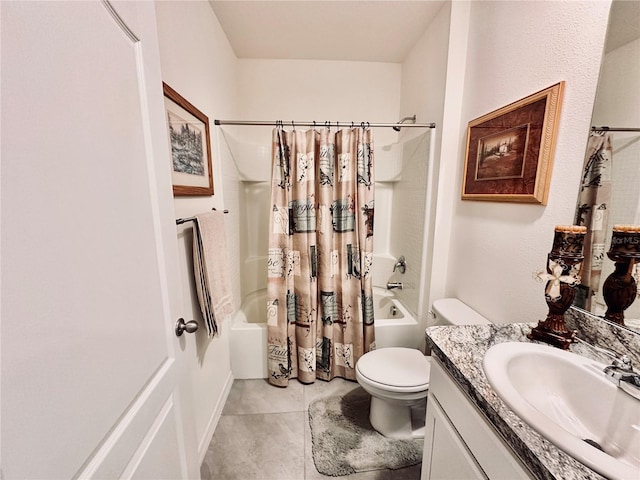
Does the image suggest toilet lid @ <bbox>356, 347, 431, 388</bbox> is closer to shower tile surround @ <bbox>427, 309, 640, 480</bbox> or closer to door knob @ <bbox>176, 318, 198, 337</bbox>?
shower tile surround @ <bbox>427, 309, 640, 480</bbox>

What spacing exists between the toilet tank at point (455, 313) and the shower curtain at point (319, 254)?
475 mm

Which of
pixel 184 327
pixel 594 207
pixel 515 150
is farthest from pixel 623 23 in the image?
pixel 184 327

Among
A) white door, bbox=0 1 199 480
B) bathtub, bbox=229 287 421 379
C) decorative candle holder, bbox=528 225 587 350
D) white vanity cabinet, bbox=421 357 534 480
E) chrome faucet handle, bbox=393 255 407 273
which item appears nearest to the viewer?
white door, bbox=0 1 199 480

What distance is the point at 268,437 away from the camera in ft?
4.91

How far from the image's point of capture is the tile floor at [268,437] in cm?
130

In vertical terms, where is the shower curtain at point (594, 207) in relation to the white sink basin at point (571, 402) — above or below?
above

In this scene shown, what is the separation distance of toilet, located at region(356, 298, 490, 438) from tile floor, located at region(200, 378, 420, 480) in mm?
207

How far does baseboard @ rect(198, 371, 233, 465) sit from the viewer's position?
1.36 meters

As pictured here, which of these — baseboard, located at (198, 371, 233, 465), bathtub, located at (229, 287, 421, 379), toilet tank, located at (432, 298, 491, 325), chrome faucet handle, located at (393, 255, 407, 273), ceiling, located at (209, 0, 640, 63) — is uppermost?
ceiling, located at (209, 0, 640, 63)

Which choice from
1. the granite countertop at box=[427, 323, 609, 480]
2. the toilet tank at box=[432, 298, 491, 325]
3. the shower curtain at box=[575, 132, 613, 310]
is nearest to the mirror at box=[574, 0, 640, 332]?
the shower curtain at box=[575, 132, 613, 310]

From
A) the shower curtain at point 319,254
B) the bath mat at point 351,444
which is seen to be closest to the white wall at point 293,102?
the shower curtain at point 319,254

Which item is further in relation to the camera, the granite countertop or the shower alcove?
the shower alcove

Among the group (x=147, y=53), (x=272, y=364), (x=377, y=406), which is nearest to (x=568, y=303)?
(x=377, y=406)

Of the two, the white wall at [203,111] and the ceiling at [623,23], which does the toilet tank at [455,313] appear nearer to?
the ceiling at [623,23]
